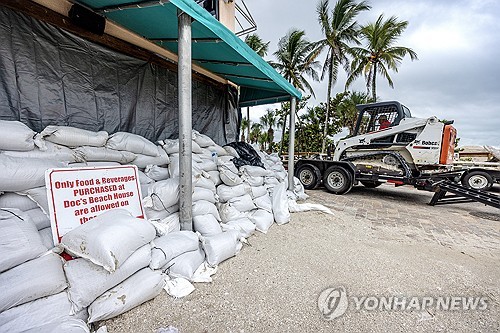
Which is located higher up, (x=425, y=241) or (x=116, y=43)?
(x=116, y=43)

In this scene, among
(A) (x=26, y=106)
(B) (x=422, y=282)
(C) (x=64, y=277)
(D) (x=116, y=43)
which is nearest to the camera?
(C) (x=64, y=277)

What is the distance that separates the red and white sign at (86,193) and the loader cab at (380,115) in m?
5.49

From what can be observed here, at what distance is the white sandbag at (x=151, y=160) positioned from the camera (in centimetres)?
253

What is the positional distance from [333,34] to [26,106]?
46.6 feet

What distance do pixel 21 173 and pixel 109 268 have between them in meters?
0.95

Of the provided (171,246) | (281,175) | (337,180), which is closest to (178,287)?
(171,246)

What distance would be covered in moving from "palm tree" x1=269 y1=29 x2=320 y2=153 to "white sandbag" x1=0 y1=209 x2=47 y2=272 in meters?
15.3

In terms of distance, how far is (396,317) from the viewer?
1.54m

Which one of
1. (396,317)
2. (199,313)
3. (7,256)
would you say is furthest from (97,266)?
(396,317)

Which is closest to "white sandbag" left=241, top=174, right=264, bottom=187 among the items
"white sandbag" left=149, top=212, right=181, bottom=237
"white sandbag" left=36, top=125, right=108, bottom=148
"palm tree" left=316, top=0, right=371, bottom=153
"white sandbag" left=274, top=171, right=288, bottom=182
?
"white sandbag" left=274, top=171, right=288, bottom=182

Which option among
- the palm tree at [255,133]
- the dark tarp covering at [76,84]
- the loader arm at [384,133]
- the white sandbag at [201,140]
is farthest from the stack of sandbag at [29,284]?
the palm tree at [255,133]

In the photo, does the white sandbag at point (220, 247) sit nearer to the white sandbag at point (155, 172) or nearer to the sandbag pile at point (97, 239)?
the sandbag pile at point (97, 239)

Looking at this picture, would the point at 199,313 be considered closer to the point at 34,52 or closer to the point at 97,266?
the point at 97,266

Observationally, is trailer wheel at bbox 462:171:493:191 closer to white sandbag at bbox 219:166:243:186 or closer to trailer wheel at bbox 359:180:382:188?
trailer wheel at bbox 359:180:382:188
